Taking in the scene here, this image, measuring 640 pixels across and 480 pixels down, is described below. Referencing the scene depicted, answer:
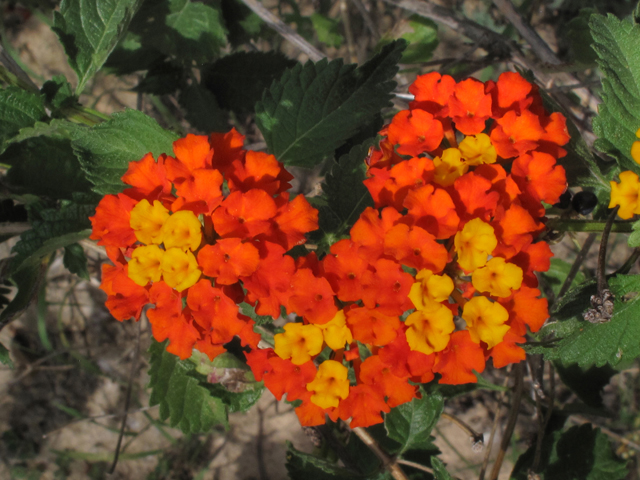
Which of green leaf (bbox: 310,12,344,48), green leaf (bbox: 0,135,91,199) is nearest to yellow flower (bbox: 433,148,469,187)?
green leaf (bbox: 0,135,91,199)

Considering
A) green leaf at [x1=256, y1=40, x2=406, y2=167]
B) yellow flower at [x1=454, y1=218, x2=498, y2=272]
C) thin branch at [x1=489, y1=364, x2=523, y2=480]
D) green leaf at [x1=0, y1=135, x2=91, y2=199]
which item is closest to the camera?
yellow flower at [x1=454, y1=218, x2=498, y2=272]

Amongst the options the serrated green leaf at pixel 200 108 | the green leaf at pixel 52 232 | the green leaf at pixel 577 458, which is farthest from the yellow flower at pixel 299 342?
the serrated green leaf at pixel 200 108

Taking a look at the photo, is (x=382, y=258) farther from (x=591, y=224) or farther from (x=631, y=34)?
(x=631, y=34)

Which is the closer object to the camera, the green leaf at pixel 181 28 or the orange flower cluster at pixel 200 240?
the orange flower cluster at pixel 200 240

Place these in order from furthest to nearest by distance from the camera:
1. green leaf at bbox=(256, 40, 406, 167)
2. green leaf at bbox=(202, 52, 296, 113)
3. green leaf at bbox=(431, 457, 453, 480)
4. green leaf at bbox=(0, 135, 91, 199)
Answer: green leaf at bbox=(202, 52, 296, 113), green leaf at bbox=(0, 135, 91, 199), green leaf at bbox=(256, 40, 406, 167), green leaf at bbox=(431, 457, 453, 480)

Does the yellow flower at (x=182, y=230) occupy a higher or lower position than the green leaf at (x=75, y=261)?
higher

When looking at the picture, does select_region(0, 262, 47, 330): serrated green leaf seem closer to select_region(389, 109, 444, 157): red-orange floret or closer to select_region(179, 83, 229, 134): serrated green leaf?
select_region(179, 83, 229, 134): serrated green leaf

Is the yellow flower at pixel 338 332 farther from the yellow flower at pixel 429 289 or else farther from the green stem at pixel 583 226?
the green stem at pixel 583 226
